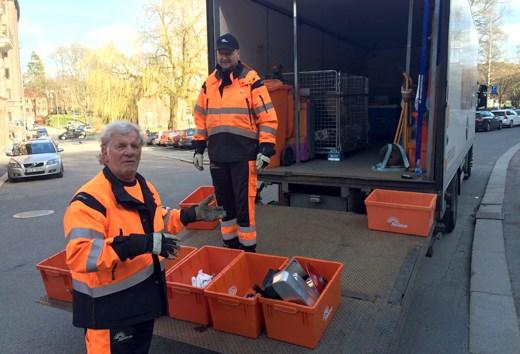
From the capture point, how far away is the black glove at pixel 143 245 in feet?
6.60

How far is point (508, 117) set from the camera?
3550cm

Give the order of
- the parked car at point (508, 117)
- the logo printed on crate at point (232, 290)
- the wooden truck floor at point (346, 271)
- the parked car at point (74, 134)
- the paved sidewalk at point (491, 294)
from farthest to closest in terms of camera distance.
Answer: the parked car at point (74, 134) → the parked car at point (508, 117) → the paved sidewalk at point (491, 294) → the logo printed on crate at point (232, 290) → the wooden truck floor at point (346, 271)

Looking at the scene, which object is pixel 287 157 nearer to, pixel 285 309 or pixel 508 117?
pixel 285 309

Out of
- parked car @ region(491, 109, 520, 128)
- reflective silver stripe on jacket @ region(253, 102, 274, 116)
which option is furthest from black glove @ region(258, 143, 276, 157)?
parked car @ region(491, 109, 520, 128)

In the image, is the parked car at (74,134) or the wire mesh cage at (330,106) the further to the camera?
the parked car at (74,134)

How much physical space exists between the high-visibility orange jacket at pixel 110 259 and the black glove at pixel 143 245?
34 mm

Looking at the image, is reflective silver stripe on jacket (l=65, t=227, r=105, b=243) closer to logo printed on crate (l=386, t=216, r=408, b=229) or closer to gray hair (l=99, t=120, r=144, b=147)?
gray hair (l=99, t=120, r=144, b=147)

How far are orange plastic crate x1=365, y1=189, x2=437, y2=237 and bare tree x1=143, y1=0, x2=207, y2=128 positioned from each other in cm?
3107

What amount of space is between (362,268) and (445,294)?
1541 mm

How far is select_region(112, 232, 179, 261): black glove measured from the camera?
2012 mm

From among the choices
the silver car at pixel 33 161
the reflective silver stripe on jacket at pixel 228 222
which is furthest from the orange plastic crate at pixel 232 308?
the silver car at pixel 33 161

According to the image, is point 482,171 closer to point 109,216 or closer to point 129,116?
point 109,216

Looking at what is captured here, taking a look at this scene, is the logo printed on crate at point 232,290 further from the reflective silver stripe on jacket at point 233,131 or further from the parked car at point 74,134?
the parked car at point 74,134

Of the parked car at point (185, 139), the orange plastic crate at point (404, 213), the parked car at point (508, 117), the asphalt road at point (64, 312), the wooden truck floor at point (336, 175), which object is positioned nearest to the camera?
the asphalt road at point (64, 312)
